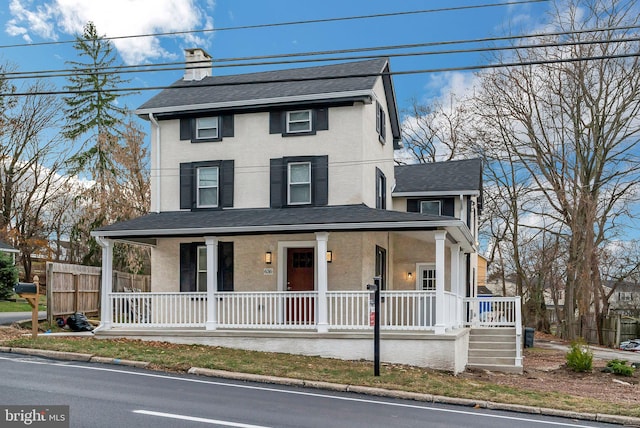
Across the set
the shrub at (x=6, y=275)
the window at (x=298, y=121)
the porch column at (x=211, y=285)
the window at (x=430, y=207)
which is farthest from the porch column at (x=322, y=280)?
the shrub at (x=6, y=275)

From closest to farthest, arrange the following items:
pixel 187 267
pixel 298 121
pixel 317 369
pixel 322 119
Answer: pixel 317 369 < pixel 322 119 < pixel 298 121 < pixel 187 267

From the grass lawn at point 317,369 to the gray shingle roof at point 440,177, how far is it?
899 centimetres

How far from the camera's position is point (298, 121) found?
19.0m

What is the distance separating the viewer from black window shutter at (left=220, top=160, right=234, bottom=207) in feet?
63.4

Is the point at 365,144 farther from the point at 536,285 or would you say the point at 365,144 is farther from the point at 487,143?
the point at 536,285

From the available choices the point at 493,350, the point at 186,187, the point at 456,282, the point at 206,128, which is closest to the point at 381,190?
the point at 456,282

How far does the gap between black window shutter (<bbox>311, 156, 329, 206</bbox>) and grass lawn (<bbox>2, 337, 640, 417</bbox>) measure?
472cm

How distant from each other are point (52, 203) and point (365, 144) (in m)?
33.7

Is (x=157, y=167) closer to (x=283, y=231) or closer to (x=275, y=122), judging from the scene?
(x=275, y=122)

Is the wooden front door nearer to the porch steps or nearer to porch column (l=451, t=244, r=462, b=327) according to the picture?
porch column (l=451, t=244, r=462, b=327)

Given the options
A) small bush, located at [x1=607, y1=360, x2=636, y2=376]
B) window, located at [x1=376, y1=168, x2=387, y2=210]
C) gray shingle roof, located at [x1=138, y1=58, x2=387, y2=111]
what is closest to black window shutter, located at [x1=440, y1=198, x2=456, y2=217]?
window, located at [x1=376, y1=168, x2=387, y2=210]

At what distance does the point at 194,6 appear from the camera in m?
20.0

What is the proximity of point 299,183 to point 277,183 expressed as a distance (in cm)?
62

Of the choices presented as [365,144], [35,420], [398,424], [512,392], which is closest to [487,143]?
[365,144]
